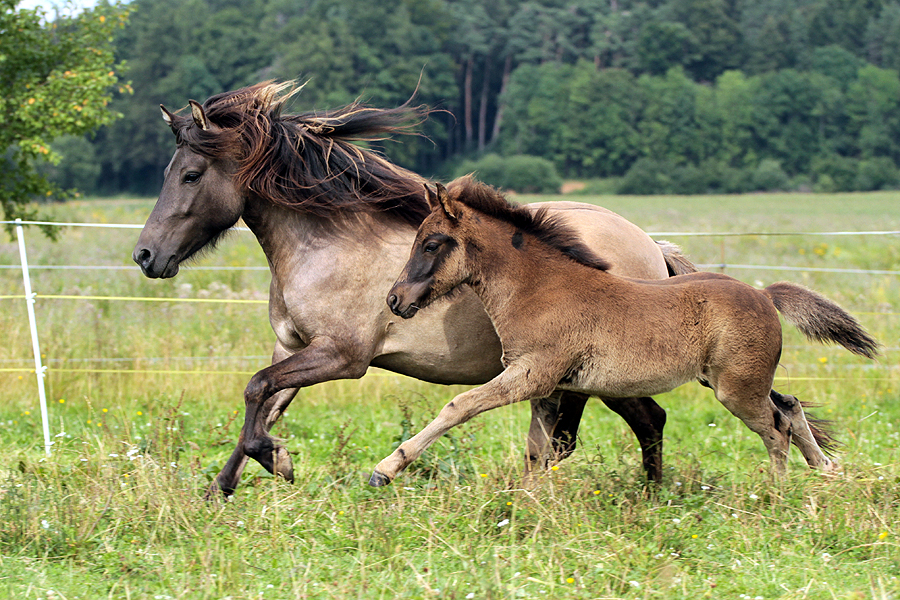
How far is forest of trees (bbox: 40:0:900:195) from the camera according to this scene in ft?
183

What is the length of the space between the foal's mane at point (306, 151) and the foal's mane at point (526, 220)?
24.1 inches

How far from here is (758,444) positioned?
6109mm

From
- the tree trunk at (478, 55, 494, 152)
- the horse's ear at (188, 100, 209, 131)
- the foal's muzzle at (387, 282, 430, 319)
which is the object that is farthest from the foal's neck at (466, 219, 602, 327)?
the tree trunk at (478, 55, 494, 152)

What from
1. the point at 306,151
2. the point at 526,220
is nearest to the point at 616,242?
the point at 526,220

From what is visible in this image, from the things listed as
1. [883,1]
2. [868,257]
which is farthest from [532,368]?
[883,1]

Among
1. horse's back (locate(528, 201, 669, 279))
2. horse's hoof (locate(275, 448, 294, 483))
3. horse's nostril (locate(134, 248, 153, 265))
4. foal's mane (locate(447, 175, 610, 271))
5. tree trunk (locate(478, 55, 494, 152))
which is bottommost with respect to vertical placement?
tree trunk (locate(478, 55, 494, 152))

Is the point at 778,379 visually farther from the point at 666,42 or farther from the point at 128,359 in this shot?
the point at 666,42

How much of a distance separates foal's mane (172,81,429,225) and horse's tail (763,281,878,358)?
198cm

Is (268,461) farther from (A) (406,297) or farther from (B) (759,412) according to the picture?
(B) (759,412)

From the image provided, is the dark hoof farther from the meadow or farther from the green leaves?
the green leaves

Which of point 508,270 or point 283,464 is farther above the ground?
point 508,270

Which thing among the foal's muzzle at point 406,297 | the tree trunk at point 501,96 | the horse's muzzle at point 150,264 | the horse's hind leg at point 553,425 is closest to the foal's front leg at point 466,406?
the foal's muzzle at point 406,297

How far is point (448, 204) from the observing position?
3.90m

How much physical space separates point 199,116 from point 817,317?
3359 millimetres
